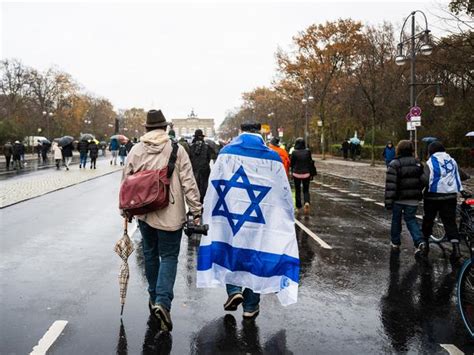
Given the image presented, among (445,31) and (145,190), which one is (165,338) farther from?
(445,31)

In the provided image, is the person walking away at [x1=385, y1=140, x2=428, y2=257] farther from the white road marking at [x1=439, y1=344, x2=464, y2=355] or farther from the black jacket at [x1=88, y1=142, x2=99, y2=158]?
the black jacket at [x1=88, y1=142, x2=99, y2=158]

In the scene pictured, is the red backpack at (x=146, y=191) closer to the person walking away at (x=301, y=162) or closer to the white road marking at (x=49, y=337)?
the white road marking at (x=49, y=337)

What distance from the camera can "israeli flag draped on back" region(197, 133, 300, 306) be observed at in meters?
4.79

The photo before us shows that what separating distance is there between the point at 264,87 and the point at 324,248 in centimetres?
7512

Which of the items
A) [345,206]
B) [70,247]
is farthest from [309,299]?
[345,206]

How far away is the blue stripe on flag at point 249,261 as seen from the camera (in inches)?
188

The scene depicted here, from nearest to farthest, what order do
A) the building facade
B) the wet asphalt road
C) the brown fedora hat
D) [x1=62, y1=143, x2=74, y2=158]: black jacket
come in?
the wet asphalt road
the brown fedora hat
[x1=62, y1=143, x2=74, y2=158]: black jacket
the building facade

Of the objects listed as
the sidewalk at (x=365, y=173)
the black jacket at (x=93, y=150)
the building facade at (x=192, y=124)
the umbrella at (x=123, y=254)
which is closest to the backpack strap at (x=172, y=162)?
the umbrella at (x=123, y=254)

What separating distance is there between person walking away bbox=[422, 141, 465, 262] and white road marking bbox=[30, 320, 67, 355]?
5.49 m

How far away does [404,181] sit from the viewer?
25.6 ft

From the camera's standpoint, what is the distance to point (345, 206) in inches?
550

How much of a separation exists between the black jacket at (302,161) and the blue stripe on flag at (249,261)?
7.55 meters

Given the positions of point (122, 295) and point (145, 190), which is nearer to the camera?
point (145, 190)

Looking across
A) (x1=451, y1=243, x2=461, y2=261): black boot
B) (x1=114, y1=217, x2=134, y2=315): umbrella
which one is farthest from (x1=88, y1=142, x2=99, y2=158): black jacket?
(x1=114, y1=217, x2=134, y2=315): umbrella
